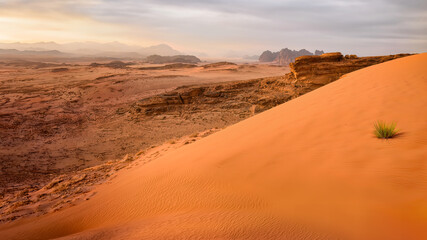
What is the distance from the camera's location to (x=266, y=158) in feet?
13.4

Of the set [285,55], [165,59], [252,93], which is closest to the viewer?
[252,93]

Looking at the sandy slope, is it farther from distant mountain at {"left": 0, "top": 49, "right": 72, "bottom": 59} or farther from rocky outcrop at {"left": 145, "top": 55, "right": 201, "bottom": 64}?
distant mountain at {"left": 0, "top": 49, "right": 72, "bottom": 59}

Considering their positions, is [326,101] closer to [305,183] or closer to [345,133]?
[345,133]

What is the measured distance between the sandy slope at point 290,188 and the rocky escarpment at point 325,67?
18.9 feet

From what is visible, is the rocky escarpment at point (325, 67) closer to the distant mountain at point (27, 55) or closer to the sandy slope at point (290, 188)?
the sandy slope at point (290, 188)

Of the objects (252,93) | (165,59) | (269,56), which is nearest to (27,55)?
(165,59)

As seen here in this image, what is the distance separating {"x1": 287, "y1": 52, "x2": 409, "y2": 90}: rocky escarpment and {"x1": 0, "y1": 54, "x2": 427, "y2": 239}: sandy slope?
5.75 meters

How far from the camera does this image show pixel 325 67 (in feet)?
37.8

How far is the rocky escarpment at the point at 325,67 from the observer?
1139 cm

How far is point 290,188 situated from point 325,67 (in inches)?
387

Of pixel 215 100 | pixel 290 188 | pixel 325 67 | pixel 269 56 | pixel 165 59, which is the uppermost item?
pixel 269 56

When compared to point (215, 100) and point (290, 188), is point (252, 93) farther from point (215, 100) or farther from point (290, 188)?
point (290, 188)

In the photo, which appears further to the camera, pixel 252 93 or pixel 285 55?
pixel 285 55

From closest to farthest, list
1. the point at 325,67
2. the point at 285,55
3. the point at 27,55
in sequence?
the point at 325,67 < the point at 285,55 < the point at 27,55
